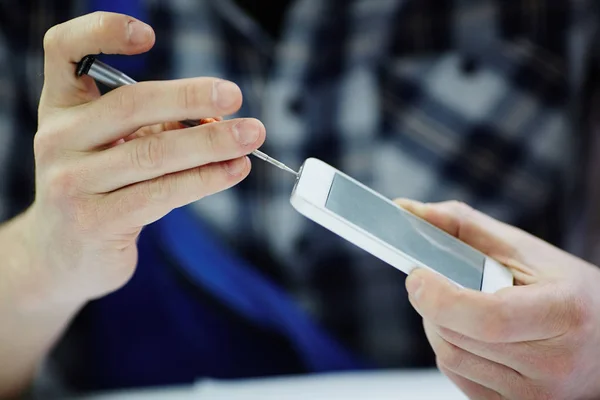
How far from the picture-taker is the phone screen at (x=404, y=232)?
0.41 meters

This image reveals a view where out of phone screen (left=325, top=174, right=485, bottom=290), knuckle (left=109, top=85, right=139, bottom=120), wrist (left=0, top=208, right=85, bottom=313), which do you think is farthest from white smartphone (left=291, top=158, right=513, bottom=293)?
wrist (left=0, top=208, right=85, bottom=313)

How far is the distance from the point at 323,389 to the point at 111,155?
0.28 metres

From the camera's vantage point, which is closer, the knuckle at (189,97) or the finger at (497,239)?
the knuckle at (189,97)

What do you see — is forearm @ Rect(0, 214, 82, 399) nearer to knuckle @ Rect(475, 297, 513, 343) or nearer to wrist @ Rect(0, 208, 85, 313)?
wrist @ Rect(0, 208, 85, 313)

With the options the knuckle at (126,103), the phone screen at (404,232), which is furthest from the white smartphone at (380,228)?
the knuckle at (126,103)

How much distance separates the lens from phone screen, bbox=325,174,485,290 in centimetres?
41

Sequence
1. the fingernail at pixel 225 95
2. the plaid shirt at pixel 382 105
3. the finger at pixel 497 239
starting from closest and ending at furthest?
the fingernail at pixel 225 95, the finger at pixel 497 239, the plaid shirt at pixel 382 105

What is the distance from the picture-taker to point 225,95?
1.20 ft

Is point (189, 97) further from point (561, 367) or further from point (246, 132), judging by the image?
point (561, 367)

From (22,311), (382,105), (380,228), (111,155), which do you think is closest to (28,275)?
(22,311)

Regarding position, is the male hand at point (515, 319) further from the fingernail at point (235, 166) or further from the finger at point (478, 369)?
the fingernail at point (235, 166)

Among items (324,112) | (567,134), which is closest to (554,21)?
(567,134)

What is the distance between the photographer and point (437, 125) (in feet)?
2.23

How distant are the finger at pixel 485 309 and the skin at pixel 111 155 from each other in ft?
0.46
